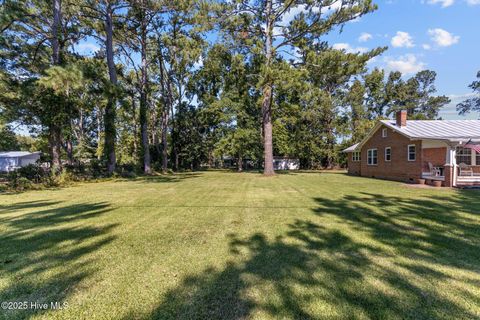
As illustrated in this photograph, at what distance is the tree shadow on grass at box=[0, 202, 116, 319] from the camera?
9.11 feet

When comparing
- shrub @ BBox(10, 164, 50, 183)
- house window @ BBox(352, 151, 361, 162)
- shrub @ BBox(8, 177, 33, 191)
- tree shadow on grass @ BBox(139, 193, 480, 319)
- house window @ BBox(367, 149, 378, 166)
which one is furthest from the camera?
house window @ BBox(352, 151, 361, 162)

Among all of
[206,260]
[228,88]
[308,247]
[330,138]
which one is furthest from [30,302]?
[330,138]

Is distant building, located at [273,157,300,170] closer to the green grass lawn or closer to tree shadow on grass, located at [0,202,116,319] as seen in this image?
the green grass lawn

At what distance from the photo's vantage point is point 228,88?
1225 inches

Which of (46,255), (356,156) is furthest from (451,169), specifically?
(46,255)

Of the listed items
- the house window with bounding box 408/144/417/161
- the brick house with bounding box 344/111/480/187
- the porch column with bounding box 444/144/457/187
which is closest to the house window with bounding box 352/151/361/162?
the brick house with bounding box 344/111/480/187

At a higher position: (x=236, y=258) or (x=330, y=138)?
(x=330, y=138)

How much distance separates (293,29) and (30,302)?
19587mm

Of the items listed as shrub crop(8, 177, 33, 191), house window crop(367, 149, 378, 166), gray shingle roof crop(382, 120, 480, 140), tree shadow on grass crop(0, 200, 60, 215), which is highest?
gray shingle roof crop(382, 120, 480, 140)

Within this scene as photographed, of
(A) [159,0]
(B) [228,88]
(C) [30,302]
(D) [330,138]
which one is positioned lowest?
(C) [30,302]

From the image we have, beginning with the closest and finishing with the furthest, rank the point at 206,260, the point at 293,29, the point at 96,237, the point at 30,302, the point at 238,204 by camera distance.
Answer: the point at 30,302 < the point at 206,260 < the point at 96,237 < the point at 238,204 < the point at 293,29

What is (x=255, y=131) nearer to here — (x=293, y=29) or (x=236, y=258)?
(x=293, y=29)

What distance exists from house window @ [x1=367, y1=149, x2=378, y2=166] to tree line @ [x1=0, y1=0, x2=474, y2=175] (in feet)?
20.2

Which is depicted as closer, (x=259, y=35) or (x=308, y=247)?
(x=308, y=247)
